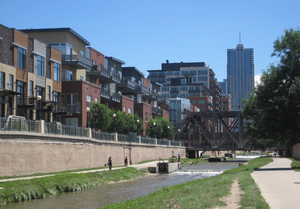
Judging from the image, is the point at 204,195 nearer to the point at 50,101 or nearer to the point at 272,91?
the point at 272,91

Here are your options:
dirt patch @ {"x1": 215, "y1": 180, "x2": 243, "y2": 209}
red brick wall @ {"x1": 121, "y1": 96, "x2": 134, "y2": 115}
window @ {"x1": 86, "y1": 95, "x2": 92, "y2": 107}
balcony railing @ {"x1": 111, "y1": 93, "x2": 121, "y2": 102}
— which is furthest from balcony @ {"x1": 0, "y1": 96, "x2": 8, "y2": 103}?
red brick wall @ {"x1": 121, "y1": 96, "x2": 134, "y2": 115}

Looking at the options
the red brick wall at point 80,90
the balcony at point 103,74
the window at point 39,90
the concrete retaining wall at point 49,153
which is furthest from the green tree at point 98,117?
the balcony at point 103,74

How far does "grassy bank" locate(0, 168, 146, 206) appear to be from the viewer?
2269 cm

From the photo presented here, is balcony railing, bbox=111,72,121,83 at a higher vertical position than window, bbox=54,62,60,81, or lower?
higher

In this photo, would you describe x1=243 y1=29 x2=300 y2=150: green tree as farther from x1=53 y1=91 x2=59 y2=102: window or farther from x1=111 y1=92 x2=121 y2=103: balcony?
x1=111 y1=92 x2=121 y2=103: balcony

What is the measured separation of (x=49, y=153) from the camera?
115 ft

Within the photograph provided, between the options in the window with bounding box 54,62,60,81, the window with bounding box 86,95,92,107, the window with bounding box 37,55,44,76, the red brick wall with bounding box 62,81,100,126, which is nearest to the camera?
the window with bounding box 37,55,44,76

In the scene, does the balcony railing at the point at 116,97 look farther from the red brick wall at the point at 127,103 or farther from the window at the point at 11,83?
the window at the point at 11,83

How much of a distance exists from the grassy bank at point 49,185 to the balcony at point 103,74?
2992cm

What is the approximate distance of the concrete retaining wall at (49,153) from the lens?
2969 cm

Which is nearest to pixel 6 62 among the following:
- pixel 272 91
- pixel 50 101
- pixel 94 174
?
pixel 50 101

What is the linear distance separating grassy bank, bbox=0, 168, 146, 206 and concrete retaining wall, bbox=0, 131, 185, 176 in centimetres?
321

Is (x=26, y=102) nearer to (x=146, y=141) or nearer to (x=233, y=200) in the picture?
(x=146, y=141)

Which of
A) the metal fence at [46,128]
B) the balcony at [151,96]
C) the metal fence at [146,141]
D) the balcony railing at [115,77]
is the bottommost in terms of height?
the metal fence at [146,141]
